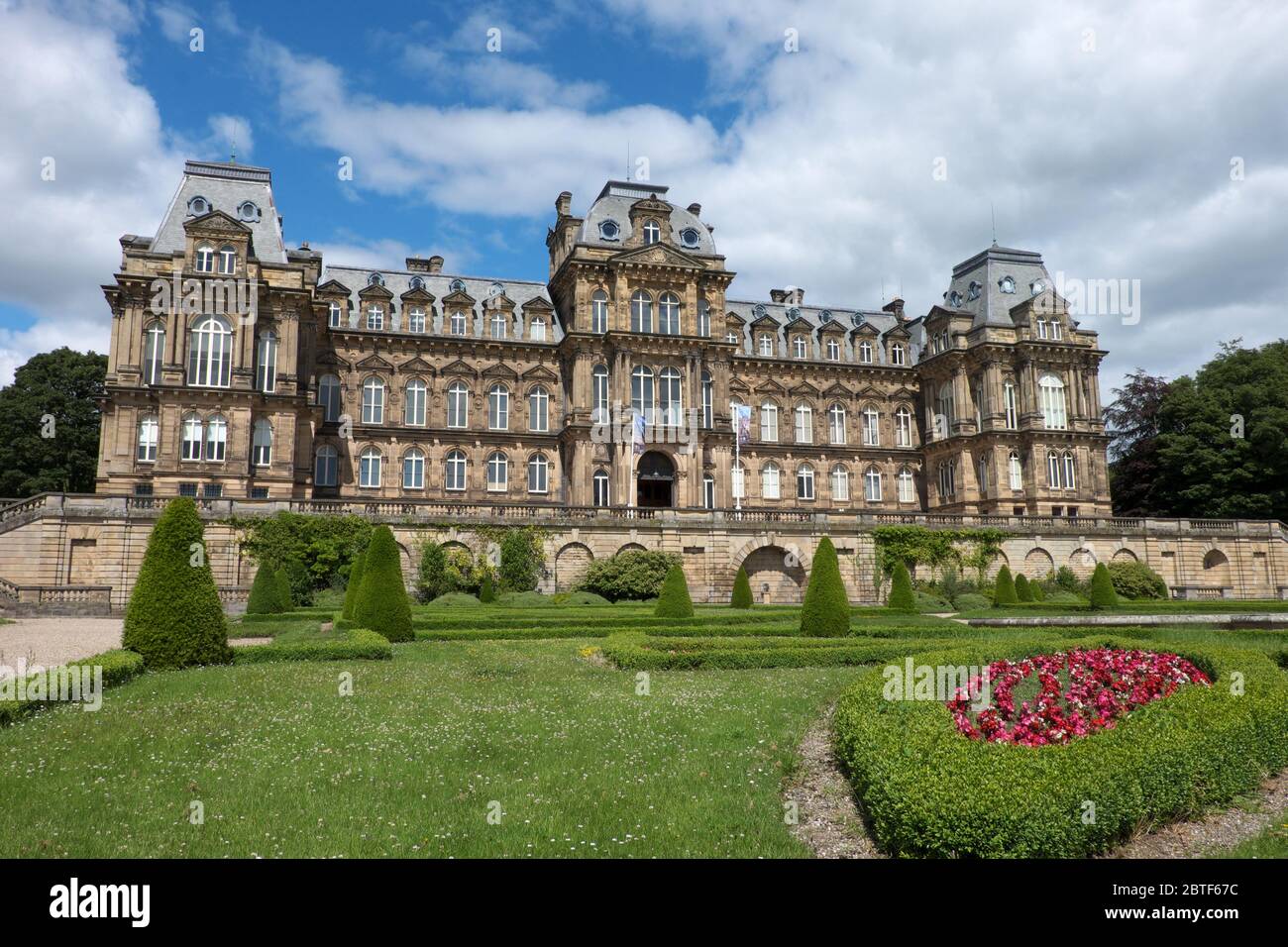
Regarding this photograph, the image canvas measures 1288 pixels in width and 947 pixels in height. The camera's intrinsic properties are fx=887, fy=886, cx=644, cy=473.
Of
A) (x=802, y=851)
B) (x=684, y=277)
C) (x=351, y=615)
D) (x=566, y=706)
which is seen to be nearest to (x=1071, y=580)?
(x=684, y=277)

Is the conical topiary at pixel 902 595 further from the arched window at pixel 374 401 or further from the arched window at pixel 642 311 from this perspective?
the arched window at pixel 374 401

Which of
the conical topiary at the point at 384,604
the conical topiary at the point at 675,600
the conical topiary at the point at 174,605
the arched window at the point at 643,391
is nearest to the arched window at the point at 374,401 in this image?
the arched window at the point at 643,391

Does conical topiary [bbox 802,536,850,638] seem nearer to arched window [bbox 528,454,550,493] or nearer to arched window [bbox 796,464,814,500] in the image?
arched window [bbox 528,454,550,493]

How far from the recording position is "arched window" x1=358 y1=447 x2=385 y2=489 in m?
55.0

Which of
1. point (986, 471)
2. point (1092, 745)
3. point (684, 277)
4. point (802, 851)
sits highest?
point (684, 277)

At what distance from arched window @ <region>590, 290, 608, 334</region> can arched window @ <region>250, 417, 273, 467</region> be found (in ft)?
62.9

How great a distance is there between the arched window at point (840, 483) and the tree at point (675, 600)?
3572 cm

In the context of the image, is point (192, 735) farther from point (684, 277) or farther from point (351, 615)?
point (684, 277)

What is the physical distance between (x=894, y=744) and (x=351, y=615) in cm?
2148

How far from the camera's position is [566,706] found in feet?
48.2

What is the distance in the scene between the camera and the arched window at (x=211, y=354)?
45.8 meters

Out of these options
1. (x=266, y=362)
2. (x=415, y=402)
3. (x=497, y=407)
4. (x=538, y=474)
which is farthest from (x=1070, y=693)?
(x=415, y=402)

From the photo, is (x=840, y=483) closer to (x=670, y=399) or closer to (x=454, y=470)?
(x=670, y=399)
